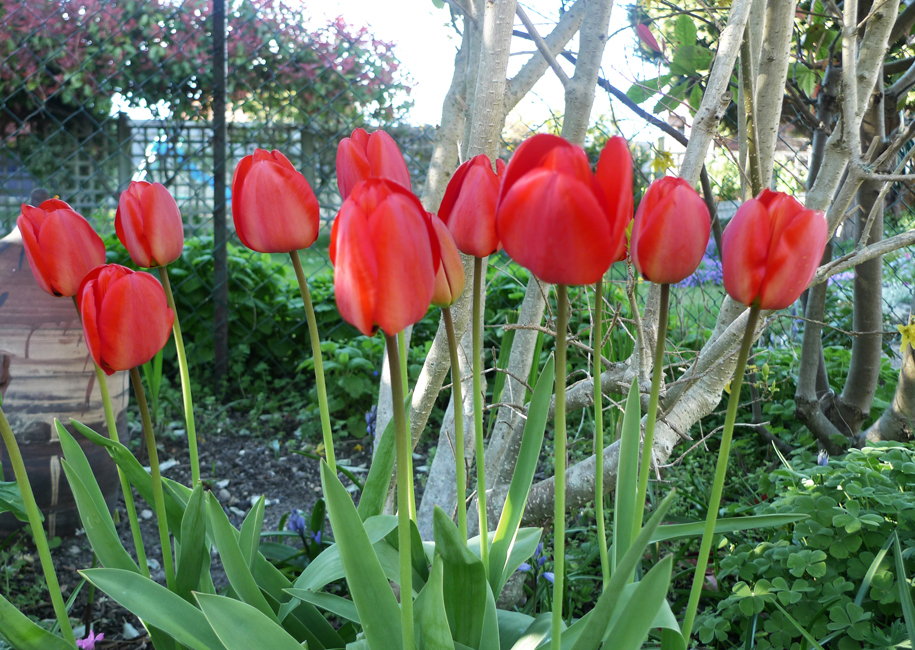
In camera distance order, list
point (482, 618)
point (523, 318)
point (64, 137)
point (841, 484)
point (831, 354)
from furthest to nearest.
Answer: point (64, 137), point (831, 354), point (523, 318), point (841, 484), point (482, 618)

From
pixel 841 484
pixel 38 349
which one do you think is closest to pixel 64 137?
pixel 38 349

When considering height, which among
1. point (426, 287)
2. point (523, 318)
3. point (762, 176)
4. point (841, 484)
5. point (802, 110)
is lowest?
point (841, 484)

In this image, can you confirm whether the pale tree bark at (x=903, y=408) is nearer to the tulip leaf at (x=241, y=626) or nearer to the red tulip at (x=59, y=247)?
the tulip leaf at (x=241, y=626)

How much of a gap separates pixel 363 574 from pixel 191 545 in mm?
347

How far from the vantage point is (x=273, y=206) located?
0.74 m

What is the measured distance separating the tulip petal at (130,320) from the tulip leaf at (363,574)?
253mm

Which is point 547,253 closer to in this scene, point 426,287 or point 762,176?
point 426,287

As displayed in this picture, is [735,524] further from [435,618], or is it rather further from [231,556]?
[231,556]

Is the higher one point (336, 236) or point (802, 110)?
point (802, 110)

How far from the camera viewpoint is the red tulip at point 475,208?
0.69 metres

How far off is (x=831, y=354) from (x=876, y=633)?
200cm

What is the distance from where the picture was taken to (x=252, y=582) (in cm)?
89

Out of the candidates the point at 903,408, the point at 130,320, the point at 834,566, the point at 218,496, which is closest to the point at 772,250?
the point at 130,320

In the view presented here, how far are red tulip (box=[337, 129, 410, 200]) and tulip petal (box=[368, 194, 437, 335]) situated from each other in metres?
0.26
